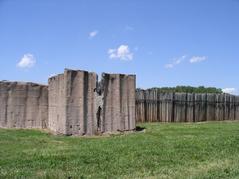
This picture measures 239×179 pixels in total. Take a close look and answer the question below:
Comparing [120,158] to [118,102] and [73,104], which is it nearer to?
[73,104]

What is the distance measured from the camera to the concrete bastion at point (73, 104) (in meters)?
16.4

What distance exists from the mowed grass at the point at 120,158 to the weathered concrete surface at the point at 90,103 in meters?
1.51

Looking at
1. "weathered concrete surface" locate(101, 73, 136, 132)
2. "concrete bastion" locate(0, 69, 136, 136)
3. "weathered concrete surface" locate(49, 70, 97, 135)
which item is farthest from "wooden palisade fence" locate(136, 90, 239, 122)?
"weathered concrete surface" locate(49, 70, 97, 135)

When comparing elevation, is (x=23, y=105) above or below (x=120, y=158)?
above

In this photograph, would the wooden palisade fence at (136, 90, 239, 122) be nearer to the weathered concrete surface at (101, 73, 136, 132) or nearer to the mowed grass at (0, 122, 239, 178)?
the weathered concrete surface at (101, 73, 136, 132)

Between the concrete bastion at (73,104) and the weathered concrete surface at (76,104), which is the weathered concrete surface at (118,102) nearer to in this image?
the concrete bastion at (73,104)

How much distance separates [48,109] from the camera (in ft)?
60.9

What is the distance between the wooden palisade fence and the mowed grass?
9966 mm

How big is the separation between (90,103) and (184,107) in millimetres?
10092

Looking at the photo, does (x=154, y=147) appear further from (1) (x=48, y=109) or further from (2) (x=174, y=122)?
(2) (x=174, y=122)

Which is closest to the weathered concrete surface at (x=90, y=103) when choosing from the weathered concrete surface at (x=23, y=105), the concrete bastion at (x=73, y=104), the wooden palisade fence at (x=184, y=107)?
the concrete bastion at (x=73, y=104)

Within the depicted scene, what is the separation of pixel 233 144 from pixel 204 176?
15.8 ft

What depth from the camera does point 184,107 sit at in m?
25.7

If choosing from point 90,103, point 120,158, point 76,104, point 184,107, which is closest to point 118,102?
point 90,103
